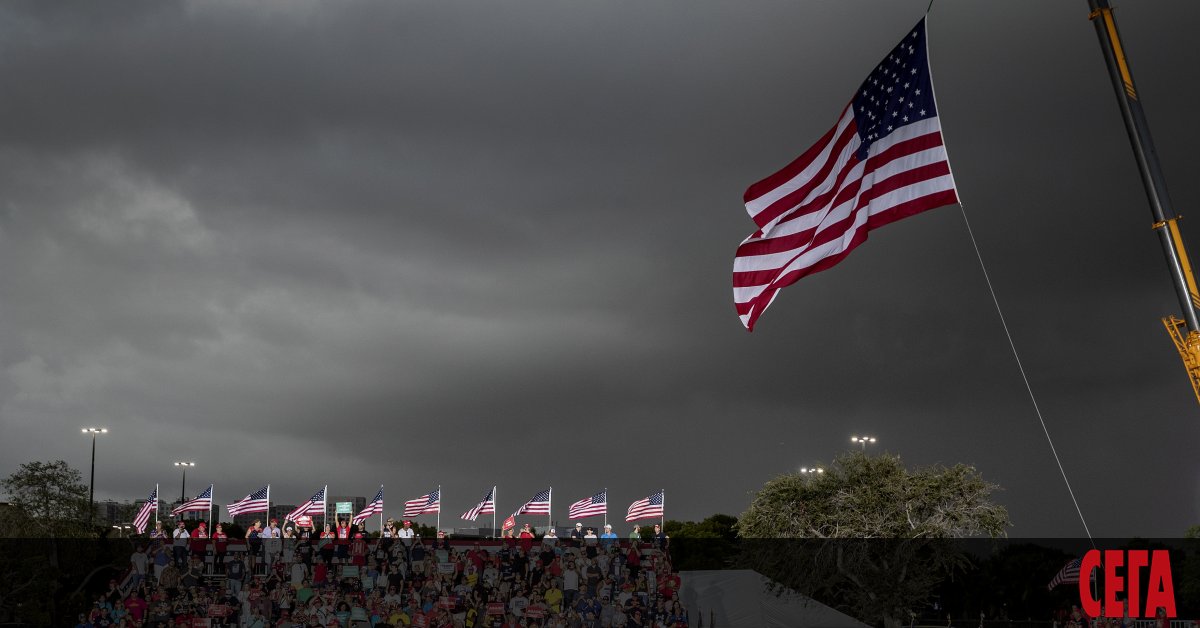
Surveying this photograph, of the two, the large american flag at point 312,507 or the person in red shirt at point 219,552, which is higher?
the large american flag at point 312,507

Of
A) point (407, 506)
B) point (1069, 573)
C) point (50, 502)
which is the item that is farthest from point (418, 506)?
point (1069, 573)

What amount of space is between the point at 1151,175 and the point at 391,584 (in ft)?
70.7

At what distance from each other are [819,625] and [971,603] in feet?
18.8

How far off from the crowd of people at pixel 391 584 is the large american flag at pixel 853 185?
14181 millimetres

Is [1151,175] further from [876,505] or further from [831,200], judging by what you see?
[876,505]

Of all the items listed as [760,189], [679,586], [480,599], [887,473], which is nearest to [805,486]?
[887,473]

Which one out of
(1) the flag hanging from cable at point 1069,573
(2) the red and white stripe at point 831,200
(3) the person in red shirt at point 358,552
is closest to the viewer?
(2) the red and white stripe at point 831,200

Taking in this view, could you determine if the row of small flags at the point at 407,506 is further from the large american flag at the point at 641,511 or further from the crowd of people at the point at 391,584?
the crowd of people at the point at 391,584

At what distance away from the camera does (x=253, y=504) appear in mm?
44688

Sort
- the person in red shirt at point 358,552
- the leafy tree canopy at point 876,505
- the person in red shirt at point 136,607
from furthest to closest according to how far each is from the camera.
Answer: the leafy tree canopy at point 876,505, the person in red shirt at point 358,552, the person in red shirt at point 136,607

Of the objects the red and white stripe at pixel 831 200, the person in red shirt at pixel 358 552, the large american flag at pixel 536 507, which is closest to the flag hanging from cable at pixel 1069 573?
the red and white stripe at pixel 831 200

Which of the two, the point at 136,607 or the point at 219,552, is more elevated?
the point at 219,552

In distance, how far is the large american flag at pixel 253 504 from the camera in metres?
44.7

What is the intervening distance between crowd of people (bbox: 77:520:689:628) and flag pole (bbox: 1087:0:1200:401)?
61.4 feet
